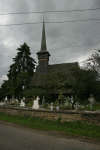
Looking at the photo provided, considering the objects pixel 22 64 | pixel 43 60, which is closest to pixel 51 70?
pixel 43 60

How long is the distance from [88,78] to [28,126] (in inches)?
315

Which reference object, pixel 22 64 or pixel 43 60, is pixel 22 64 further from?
pixel 43 60

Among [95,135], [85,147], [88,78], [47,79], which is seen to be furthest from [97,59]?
[85,147]

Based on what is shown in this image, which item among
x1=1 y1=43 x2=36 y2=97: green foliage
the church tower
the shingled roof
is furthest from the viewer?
x1=1 y1=43 x2=36 y2=97: green foliage

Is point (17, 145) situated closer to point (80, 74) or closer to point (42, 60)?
→ point (80, 74)

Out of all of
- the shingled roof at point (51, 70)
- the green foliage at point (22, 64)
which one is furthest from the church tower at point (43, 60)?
the green foliage at point (22, 64)

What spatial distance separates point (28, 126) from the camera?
7.66 m

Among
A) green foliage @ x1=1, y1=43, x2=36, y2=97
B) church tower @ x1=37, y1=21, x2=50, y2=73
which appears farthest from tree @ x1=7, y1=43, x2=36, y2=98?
church tower @ x1=37, y1=21, x2=50, y2=73

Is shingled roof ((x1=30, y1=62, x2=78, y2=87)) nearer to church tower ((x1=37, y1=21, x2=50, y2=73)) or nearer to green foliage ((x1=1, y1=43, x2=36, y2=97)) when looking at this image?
church tower ((x1=37, y1=21, x2=50, y2=73))

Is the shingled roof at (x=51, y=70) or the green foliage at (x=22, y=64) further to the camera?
the green foliage at (x=22, y=64)

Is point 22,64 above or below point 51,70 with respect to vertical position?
above

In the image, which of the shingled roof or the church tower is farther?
the church tower

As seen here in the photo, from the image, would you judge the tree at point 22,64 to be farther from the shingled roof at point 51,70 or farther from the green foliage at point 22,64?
the shingled roof at point 51,70

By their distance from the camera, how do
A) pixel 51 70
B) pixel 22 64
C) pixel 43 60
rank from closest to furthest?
pixel 51 70
pixel 43 60
pixel 22 64
